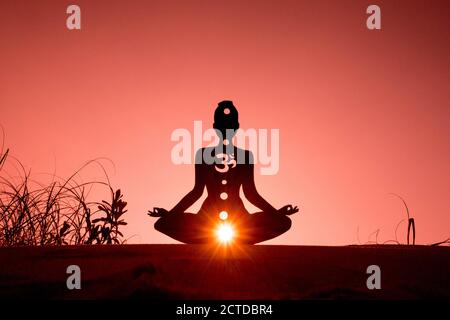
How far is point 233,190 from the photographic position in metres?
→ 3.74

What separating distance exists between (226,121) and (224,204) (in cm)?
63

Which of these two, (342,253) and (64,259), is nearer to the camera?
(64,259)

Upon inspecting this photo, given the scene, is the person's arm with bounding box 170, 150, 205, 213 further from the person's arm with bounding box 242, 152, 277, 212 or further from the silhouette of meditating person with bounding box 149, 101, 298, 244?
the person's arm with bounding box 242, 152, 277, 212

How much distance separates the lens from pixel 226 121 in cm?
375

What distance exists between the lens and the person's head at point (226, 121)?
3.75m

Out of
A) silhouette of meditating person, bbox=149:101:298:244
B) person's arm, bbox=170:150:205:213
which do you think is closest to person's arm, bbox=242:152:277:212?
silhouette of meditating person, bbox=149:101:298:244

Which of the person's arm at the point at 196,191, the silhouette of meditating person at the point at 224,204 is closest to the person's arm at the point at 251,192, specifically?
the silhouette of meditating person at the point at 224,204

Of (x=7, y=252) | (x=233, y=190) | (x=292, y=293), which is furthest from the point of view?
(x=233, y=190)

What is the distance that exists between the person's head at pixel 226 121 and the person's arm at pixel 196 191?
24 centimetres

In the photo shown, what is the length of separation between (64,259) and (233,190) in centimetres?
186
